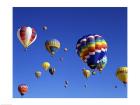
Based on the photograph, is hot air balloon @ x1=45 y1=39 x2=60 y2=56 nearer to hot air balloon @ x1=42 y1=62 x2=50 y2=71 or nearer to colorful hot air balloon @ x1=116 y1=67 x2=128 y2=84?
hot air balloon @ x1=42 y1=62 x2=50 y2=71

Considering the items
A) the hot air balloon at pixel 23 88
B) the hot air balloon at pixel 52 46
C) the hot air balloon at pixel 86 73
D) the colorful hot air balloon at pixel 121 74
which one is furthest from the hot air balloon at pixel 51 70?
the colorful hot air balloon at pixel 121 74

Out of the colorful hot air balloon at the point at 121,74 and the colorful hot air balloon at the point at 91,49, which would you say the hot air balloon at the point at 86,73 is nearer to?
the colorful hot air balloon at the point at 91,49

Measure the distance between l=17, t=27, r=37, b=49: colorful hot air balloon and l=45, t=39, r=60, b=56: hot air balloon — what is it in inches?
10.1

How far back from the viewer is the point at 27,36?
7.07 m

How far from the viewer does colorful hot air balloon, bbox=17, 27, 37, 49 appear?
6363 millimetres

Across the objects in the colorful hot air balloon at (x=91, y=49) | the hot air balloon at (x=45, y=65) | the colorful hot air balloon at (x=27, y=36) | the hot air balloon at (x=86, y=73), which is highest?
the colorful hot air balloon at (x=27, y=36)

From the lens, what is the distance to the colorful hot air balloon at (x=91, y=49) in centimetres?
651

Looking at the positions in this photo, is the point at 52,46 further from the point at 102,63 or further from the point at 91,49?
the point at 102,63

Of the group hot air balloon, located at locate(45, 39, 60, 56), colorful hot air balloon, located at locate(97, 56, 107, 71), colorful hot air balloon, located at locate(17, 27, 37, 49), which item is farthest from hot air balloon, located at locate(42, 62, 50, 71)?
colorful hot air balloon, located at locate(97, 56, 107, 71)

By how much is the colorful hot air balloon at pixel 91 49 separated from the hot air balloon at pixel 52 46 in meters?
0.32
